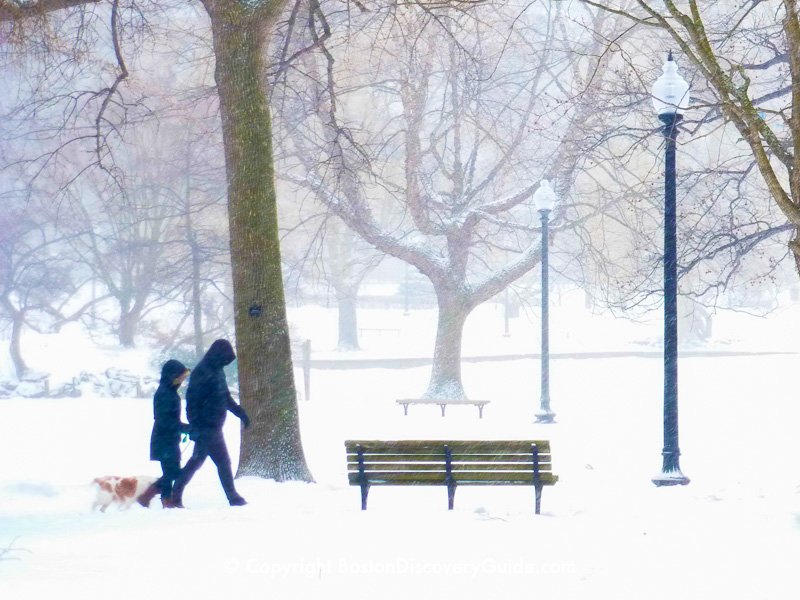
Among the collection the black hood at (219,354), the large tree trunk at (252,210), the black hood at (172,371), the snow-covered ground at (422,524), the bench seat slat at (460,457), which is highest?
the large tree trunk at (252,210)

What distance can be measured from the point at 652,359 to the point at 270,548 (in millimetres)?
34097

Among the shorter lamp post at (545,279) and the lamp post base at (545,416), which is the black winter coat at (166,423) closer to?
the shorter lamp post at (545,279)

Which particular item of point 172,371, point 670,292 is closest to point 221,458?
point 172,371

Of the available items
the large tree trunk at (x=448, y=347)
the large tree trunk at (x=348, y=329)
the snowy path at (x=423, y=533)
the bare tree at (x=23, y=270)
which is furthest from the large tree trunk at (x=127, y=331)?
the snowy path at (x=423, y=533)

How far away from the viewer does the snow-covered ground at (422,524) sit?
23.7 feet

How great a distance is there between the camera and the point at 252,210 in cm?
1251

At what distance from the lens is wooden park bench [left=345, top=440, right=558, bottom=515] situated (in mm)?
10758

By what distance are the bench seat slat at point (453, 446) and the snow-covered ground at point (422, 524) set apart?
586mm

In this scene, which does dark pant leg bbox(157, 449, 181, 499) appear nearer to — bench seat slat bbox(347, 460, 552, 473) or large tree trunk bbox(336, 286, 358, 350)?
bench seat slat bbox(347, 460, 552, 473)

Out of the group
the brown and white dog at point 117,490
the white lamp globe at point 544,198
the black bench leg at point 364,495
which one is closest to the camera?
the brown and white dog at point 117,490

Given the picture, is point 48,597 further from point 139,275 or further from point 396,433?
point 139,275

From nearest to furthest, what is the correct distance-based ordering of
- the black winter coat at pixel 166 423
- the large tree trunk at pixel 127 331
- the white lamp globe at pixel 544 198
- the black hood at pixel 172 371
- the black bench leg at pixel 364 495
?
the black hood at pixel 172 371
the black winter coat at pixel 166 423
the black bench leg at pixel 364 495
the white lamp globe at pixel 544 198
the large tree trunk at pixel 127 331

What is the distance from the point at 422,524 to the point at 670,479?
176 inches

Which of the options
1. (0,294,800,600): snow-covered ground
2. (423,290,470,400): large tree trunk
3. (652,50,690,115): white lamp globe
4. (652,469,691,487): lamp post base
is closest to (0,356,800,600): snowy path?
(0,294,800,600): snow-covered ground
